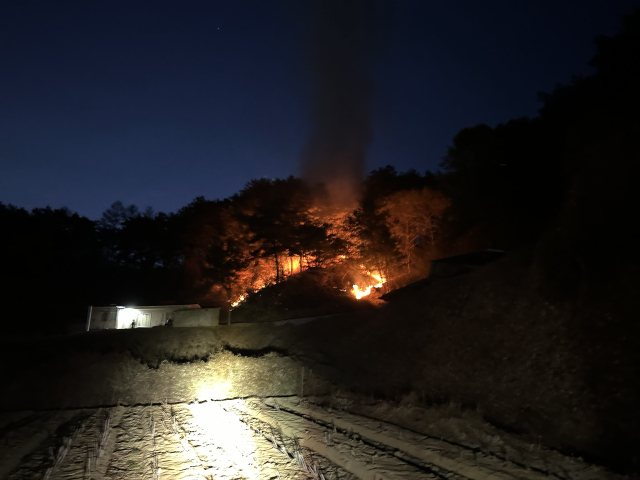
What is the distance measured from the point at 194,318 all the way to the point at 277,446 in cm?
1348

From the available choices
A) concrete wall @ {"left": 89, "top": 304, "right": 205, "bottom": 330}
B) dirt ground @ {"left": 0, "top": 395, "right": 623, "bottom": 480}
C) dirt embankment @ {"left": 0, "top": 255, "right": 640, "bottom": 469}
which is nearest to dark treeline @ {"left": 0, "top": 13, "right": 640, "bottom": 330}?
dirt embankment @ {"left": 0, "top": 255, "right": 640, "bottom": 469}

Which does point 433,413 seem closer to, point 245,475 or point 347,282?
point 245,475

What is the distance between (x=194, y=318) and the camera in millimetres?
20438

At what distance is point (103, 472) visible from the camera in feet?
23.1

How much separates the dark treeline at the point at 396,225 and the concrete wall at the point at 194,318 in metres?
7.14

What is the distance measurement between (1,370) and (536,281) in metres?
19.7

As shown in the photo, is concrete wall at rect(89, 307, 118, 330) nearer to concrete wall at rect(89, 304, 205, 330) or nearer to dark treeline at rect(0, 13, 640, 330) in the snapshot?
concrete wall at rect(89, 304, 205, 330)

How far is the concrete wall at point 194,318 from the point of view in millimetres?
20375

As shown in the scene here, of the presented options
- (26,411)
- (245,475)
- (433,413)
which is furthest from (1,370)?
(433,413)

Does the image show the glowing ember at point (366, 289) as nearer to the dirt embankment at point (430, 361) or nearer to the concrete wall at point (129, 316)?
the dirt embankment at point (430, 361)

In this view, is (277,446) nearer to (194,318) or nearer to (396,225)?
(194,318)

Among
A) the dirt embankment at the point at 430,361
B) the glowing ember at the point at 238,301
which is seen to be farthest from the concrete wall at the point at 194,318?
the glowing ember at the point at 238,301

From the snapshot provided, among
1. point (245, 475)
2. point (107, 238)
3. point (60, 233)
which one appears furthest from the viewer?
point (107, 238)

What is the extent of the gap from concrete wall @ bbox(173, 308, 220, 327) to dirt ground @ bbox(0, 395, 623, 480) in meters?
8.81
